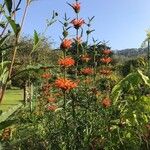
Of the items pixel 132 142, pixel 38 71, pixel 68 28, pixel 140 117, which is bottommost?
pixel 132 142

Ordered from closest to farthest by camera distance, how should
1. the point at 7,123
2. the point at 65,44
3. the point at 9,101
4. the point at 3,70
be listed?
the point at 7,123 → the point at 3,70 → the point at 65,44 → the point at 9,101

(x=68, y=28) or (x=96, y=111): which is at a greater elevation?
(x=68, y=28)

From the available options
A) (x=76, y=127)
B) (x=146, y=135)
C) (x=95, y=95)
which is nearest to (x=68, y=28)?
(x=95, y=95)

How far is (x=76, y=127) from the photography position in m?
5.64

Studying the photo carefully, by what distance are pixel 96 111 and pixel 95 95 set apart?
0.55 m

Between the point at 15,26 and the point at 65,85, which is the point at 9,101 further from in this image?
the point at 15,26

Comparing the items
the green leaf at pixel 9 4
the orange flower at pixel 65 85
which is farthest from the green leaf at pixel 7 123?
the orange flower at pixel 65 85

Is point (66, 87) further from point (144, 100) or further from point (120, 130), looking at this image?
point (144, 100)

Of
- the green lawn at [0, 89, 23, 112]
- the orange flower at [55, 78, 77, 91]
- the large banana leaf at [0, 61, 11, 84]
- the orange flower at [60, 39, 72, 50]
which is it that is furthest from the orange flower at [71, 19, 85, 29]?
the green lawn at [0, 89, 23, 112]

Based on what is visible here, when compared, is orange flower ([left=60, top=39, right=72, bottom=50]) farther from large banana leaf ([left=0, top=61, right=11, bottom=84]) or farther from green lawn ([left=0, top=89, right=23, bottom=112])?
green lawn ([left=0, top=89, right=23, bottom=112])

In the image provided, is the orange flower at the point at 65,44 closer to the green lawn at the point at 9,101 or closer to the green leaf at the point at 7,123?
the green leaf at the point at 7,123

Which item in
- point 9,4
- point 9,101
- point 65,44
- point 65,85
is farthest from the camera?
point 9,101

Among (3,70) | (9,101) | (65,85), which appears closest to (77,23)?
(65,85)

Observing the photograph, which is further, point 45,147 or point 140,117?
point 45,147
